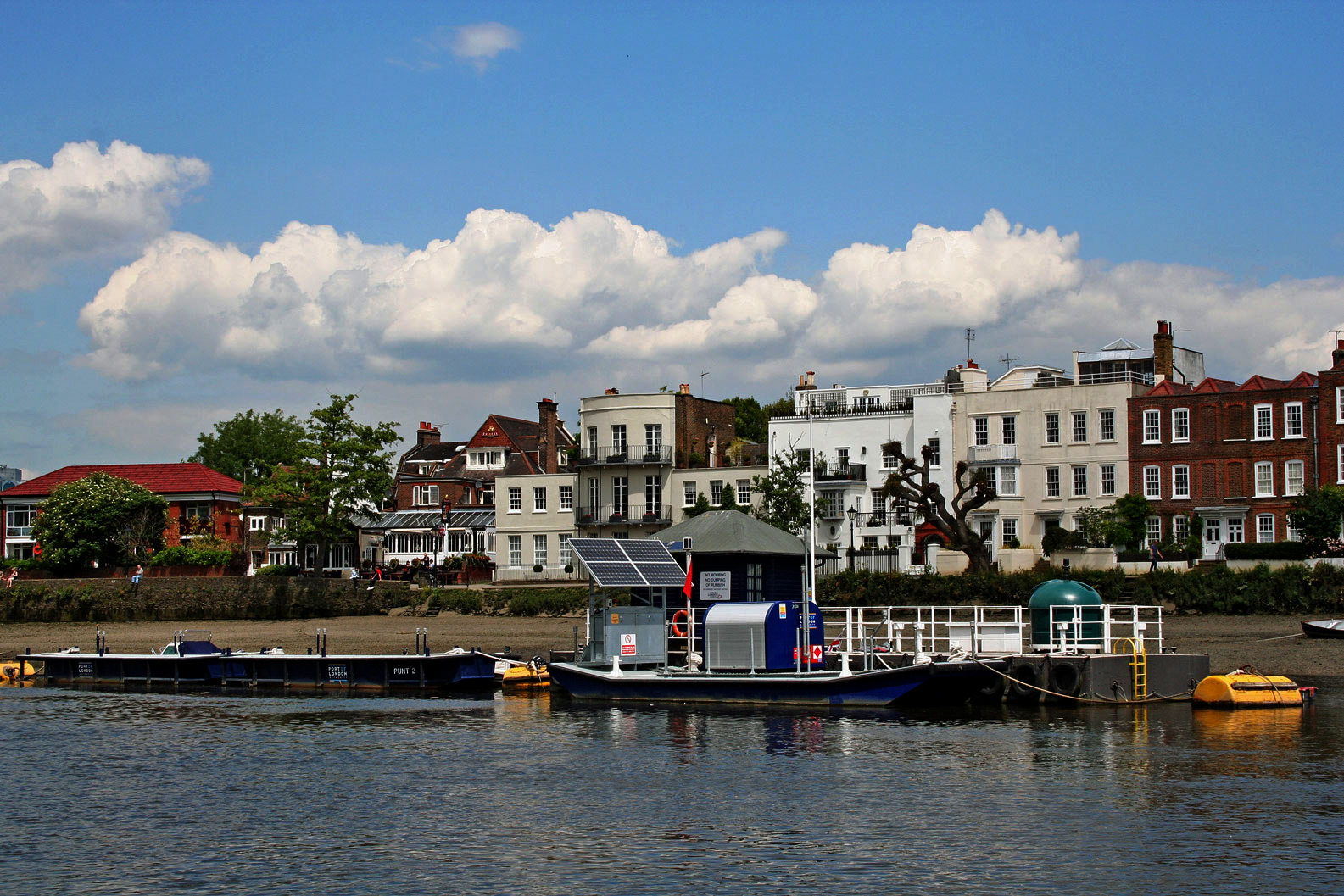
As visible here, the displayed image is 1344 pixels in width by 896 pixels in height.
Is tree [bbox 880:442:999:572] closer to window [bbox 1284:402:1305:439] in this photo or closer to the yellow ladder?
window [bbox 1284:402:1305:439]

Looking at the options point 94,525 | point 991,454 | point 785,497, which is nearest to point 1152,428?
point 991,454

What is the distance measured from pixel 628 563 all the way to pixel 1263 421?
127 feet

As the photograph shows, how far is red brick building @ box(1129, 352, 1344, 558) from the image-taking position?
64.4 m

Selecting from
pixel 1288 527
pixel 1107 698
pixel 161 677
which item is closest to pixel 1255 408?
pixel 1288 527

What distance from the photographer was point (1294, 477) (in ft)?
213

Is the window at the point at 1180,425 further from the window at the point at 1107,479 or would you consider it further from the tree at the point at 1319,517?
the tree at the point at 1319,517

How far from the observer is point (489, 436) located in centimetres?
9950

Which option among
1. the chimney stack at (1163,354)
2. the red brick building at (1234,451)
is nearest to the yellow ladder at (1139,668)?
the red brick building at (1234,451)

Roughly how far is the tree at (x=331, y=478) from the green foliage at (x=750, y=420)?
120ft

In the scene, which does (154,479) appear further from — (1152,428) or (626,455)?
(1152,428)

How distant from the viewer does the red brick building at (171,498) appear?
8906cm

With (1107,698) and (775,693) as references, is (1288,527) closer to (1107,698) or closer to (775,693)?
(1107,698)

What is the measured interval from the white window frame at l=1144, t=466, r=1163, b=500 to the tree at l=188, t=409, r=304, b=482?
82472 millimetres

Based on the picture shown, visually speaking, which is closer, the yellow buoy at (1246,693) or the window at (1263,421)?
the yellow buoy at (1246,693)
